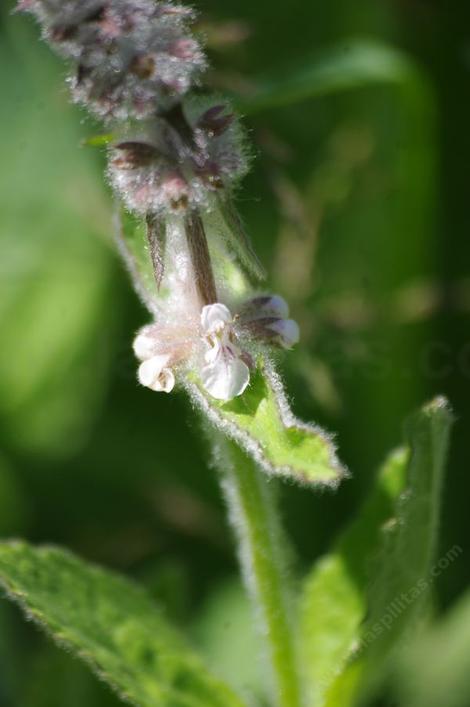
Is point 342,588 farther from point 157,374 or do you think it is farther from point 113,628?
point 157,374

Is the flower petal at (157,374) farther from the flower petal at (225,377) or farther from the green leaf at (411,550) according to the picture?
the green leaf at (411,550)

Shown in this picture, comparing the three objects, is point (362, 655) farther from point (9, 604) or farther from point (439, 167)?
point (439, 167)

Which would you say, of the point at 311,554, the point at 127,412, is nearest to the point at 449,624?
the point at 311,554

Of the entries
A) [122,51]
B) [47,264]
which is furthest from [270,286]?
[122,51]

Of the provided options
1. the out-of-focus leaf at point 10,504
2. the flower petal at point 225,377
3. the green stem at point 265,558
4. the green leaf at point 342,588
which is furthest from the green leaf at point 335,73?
the out-of-focus leaf at point 10,504

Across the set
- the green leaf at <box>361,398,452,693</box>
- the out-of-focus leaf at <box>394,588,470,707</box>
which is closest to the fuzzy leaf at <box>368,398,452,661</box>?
the green leaf at <box>361,398,452,693</box>

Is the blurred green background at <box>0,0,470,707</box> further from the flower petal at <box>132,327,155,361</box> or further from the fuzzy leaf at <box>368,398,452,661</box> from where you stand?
the flower petal at <box>132,327,155,361</box>
